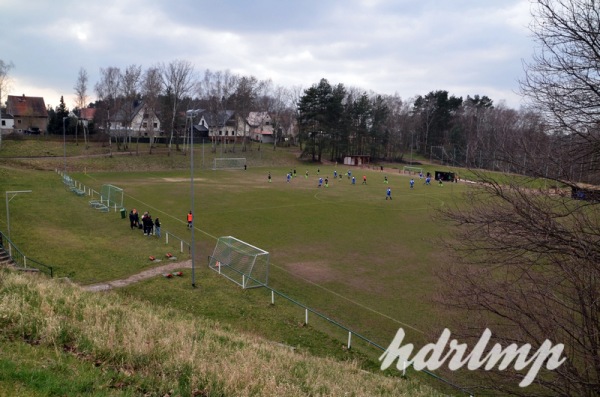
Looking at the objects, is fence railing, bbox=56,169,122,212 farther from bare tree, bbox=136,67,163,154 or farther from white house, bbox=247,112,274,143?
white house, bbox=247,112,274,143

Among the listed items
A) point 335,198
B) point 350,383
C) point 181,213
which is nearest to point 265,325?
point 350,383

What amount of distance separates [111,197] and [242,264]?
23.1 m

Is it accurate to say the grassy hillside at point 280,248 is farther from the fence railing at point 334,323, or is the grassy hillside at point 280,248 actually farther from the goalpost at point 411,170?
the goalpost at point 411,170

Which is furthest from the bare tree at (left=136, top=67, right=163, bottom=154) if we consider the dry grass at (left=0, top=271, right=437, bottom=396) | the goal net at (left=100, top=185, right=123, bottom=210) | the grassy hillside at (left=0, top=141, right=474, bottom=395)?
the dry grass at (left=0, top=271, right=437, bottom=396)

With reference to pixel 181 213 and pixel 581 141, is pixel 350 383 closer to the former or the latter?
pixel 581 141

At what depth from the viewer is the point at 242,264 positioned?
20750mm

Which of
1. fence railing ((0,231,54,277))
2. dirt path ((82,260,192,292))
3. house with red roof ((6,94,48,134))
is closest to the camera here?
dirt path ((82,260,192,292))

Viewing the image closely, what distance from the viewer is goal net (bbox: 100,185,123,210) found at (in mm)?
36316

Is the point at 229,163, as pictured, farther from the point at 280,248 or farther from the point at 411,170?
the point at 280,248

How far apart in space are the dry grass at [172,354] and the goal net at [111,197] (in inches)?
997

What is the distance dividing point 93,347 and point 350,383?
17.7 feet

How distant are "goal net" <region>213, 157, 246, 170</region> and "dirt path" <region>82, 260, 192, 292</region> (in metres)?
53.5

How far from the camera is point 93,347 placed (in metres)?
8.16

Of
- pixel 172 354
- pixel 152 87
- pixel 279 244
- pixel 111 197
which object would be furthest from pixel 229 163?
pixel 172 354
